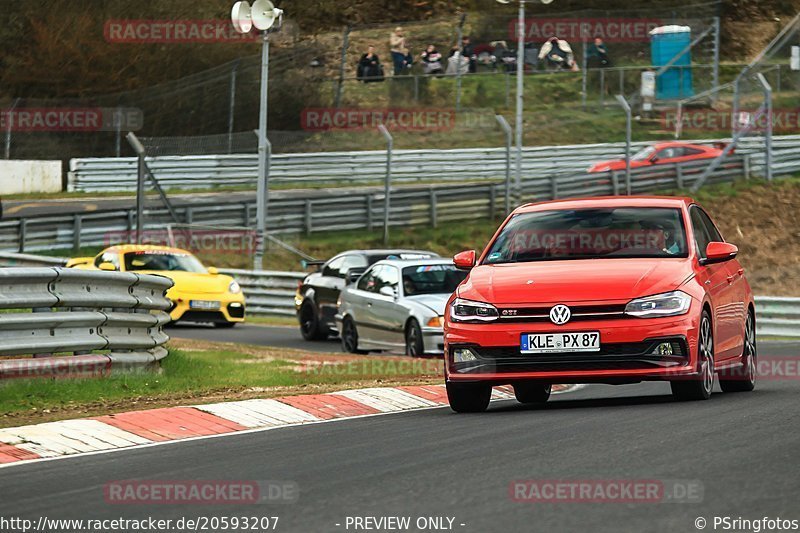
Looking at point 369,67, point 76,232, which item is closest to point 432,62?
point 369,67

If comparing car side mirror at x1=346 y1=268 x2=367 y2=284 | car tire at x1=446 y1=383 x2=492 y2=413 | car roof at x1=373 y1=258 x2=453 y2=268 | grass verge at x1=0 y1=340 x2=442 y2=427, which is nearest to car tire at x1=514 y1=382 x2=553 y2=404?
car tire at x1=446 y1=383 x2=492 y2=413

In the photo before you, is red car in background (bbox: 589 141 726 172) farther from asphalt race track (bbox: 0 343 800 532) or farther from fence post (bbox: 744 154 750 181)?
asphalt race track (bbox: 0 343 800 532)

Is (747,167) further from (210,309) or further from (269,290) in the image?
(210,309)

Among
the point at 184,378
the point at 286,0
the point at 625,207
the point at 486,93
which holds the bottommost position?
the point at 184,378

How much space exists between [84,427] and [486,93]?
37857mm

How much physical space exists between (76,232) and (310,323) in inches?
559

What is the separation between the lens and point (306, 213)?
127ft

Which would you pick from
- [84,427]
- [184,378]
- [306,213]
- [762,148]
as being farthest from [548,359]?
[762,148]

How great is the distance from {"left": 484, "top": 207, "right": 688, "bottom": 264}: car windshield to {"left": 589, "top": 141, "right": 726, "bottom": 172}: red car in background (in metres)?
27.7

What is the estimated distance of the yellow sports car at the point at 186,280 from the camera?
25.3 m

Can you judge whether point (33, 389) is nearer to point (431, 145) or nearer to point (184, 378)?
point (184, 378)

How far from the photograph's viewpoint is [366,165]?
44.2 metres

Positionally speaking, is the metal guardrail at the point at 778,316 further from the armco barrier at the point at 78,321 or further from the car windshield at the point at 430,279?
the armco barrier at the point at 78,321

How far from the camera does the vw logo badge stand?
11125 mm
